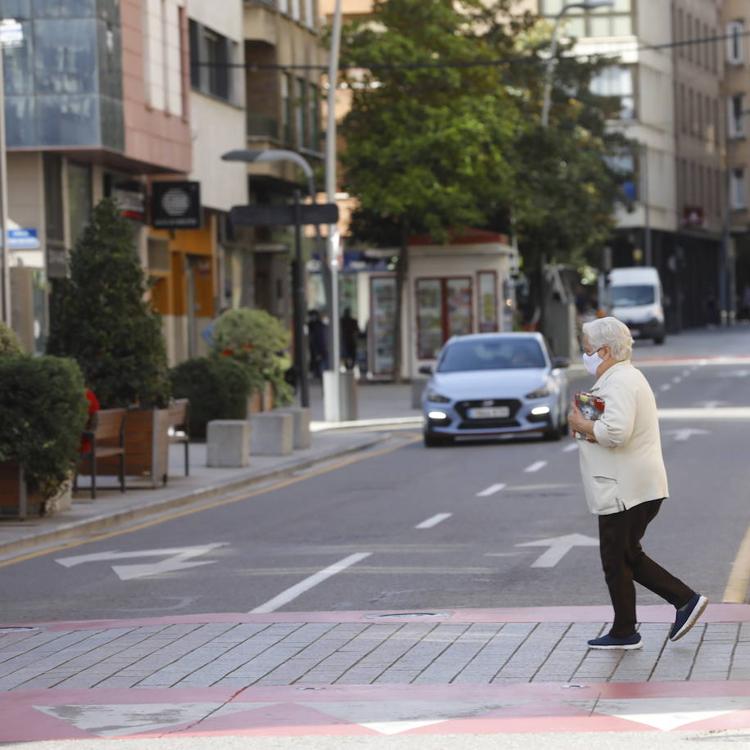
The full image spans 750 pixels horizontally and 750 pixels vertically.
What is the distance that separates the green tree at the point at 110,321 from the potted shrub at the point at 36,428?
13.4 ft

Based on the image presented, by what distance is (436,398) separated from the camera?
106ft

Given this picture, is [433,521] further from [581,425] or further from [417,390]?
[417,390]

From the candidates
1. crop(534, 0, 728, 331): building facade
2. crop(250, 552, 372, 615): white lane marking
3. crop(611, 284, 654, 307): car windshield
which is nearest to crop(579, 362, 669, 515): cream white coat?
crop(250, 552, 372, 615): white lane marking

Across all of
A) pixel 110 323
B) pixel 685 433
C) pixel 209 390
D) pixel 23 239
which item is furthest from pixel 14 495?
pixel 23 239

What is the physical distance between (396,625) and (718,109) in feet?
369

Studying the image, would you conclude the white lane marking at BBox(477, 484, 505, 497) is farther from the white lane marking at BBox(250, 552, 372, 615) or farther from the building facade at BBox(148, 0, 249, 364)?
the building facade at BBox(148, 0, 249, 364)

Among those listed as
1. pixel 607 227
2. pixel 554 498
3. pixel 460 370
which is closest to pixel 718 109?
pixel 607 227

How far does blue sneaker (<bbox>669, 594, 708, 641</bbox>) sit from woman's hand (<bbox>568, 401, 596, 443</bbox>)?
898 millimetres

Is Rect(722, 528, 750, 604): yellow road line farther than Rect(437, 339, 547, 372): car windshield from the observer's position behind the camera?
No

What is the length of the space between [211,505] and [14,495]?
9.88 ft

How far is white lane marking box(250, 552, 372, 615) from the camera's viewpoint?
1373 centimetres

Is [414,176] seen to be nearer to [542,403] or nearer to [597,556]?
[542,403]

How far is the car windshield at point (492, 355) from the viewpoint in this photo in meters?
33.4

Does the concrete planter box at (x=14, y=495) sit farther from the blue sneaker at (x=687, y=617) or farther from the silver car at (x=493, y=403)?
the silver car at (x=493, y=403)
